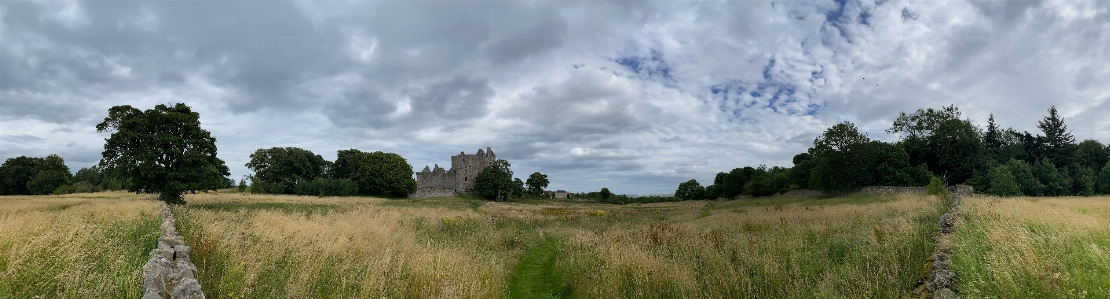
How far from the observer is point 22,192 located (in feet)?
221

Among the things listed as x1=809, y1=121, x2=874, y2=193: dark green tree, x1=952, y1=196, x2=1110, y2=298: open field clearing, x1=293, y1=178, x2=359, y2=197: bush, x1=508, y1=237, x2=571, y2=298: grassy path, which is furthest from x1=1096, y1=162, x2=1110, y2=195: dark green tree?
x1=293, y1=178, x2=359, y2=197: bush

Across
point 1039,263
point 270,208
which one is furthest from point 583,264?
point 270,208

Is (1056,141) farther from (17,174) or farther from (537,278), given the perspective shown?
(17,174)

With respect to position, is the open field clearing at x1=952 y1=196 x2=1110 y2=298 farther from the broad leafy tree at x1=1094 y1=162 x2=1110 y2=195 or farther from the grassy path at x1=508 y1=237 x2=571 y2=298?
the broad leafy tree at x1=1094 y1=162 x2=1110 y2=195

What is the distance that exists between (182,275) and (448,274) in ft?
13.7

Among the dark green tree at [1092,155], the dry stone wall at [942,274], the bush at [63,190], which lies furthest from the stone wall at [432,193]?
the dark green tree at [1092,155]

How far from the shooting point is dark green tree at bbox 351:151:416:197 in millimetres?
72750

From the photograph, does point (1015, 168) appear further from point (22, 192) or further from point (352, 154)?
point (22, 192)

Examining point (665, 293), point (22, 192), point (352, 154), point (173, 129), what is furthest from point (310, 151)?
point (665, 293)

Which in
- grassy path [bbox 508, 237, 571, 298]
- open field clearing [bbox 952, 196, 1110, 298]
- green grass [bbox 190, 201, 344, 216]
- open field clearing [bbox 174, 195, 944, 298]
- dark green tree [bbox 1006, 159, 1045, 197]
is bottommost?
grassy path [bbox 508, 237, 571, 298]

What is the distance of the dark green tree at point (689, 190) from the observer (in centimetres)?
12284

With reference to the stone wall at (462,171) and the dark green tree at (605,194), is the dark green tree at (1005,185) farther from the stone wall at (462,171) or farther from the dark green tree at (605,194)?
the dark green tree at (605,194)

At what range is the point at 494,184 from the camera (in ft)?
258

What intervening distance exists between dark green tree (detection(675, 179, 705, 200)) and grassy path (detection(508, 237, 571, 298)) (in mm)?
114295
